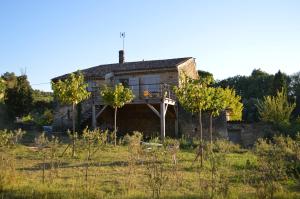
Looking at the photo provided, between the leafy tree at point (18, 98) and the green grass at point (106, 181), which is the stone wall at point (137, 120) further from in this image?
the green grass at point (106, 181)

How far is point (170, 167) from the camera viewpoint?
13.0 meters

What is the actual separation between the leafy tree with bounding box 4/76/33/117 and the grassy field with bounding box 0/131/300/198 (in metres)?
17.8

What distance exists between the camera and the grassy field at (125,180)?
8.52 metres

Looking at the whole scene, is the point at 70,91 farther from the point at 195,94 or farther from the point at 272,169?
the point at 272,169

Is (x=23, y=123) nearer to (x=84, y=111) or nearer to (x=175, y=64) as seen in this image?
(x=84, y=111)

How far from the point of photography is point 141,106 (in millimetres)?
27047

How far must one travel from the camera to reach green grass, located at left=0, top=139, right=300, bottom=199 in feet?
28.5

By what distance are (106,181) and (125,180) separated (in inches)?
21.4

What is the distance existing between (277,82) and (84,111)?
69.5 feet

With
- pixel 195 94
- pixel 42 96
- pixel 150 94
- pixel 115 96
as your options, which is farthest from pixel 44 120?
pixel 195 94

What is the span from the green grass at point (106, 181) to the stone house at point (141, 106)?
35.5 ft

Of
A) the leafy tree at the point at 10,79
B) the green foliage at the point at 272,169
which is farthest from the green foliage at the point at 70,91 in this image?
the leafy tree at the point at 10,79

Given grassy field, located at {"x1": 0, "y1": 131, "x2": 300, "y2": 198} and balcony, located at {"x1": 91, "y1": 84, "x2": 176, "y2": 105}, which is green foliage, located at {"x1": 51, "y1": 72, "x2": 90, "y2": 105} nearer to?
grassy field, located at {"x1": 0, "y1": 131, "x2": 300, "y2": 198}

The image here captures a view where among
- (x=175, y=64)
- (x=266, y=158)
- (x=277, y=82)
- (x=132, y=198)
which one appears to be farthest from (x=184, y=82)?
(x=277, y=82)
